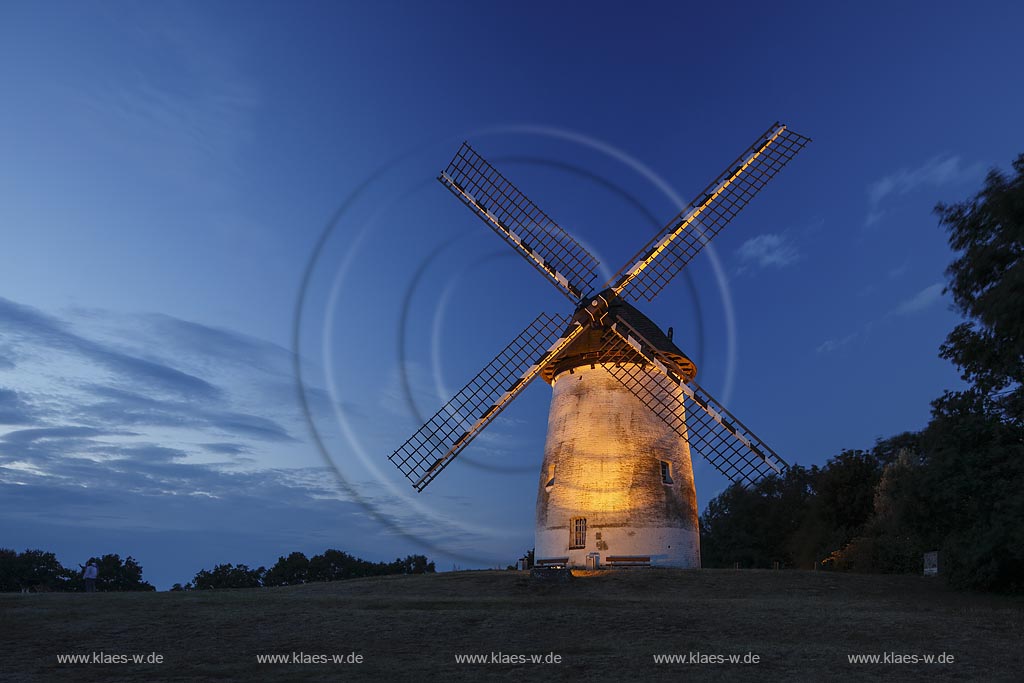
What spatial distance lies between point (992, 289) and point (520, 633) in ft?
50.1

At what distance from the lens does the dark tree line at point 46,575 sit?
1665 inches

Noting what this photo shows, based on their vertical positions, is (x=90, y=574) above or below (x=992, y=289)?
below

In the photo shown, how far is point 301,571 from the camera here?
197 ft

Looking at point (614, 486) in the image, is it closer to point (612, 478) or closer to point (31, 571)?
point (612, 478)

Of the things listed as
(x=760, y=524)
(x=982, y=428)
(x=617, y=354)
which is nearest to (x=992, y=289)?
(x=982, y=428)

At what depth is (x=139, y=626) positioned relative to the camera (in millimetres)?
16656

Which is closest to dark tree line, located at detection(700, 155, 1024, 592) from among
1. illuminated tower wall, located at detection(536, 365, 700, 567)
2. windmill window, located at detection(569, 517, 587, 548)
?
illuminated tower wall, located at detection(536, 365, 700, 567)

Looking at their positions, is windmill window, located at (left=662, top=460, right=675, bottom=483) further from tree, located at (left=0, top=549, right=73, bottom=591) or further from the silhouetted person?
tree, located at (left=0, top=549, right=73, bottom=591)

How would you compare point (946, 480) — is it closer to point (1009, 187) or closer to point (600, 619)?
point (1009, 187)

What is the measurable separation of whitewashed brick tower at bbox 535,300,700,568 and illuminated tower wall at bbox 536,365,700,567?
40mm

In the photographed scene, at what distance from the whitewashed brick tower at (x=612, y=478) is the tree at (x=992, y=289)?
10.9 metres

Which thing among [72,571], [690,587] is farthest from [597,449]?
[72,571]

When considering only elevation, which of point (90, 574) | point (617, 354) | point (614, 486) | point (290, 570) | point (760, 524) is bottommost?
point (90, 574)

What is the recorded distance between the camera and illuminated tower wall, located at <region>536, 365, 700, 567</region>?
29.6m
